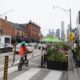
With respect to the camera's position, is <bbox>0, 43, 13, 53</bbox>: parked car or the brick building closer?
<bbox>0, 43, 13, 53</bbox>: parked car

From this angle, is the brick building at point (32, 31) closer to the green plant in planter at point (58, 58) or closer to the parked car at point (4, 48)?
the parked car at point (4, 48)

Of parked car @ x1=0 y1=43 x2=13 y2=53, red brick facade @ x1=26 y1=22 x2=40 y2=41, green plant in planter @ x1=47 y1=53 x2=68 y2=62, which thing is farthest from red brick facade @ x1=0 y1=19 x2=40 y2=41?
green plant in planter @ x1=47 y1=53 x2=68 y2=62

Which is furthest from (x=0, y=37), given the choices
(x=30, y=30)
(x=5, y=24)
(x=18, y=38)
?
(x=30, y=30)

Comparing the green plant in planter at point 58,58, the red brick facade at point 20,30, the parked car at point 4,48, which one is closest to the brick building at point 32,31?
the red brick facade at point 20,30

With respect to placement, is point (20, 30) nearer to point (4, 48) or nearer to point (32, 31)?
point (32, 31)

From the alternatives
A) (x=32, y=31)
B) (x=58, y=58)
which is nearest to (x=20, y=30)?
(x=32, y=31)

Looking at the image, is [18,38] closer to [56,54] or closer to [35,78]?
[56,54]

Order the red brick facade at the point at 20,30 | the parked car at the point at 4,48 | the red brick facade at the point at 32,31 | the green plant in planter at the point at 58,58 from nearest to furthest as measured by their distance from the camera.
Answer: the green plant in planter at the point at 58,58
the parked car at the point at 4,48
the red brick facade at the point at 20,30
the red brick facade at the point at 32,31

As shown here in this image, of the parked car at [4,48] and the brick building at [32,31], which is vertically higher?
the brick building at [32,31]

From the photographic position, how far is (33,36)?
134625 mm

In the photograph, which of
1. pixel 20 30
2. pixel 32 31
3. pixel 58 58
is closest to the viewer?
pixel 58 58

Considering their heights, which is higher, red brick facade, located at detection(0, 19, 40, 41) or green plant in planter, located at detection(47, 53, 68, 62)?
red brick facade, located at detection(0, 19, 40, 41)

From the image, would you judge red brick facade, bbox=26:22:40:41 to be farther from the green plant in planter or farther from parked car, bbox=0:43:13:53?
the green plant in planter

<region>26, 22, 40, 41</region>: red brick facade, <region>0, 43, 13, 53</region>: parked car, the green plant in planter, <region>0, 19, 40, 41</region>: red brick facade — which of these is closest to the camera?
the green plant in planter
